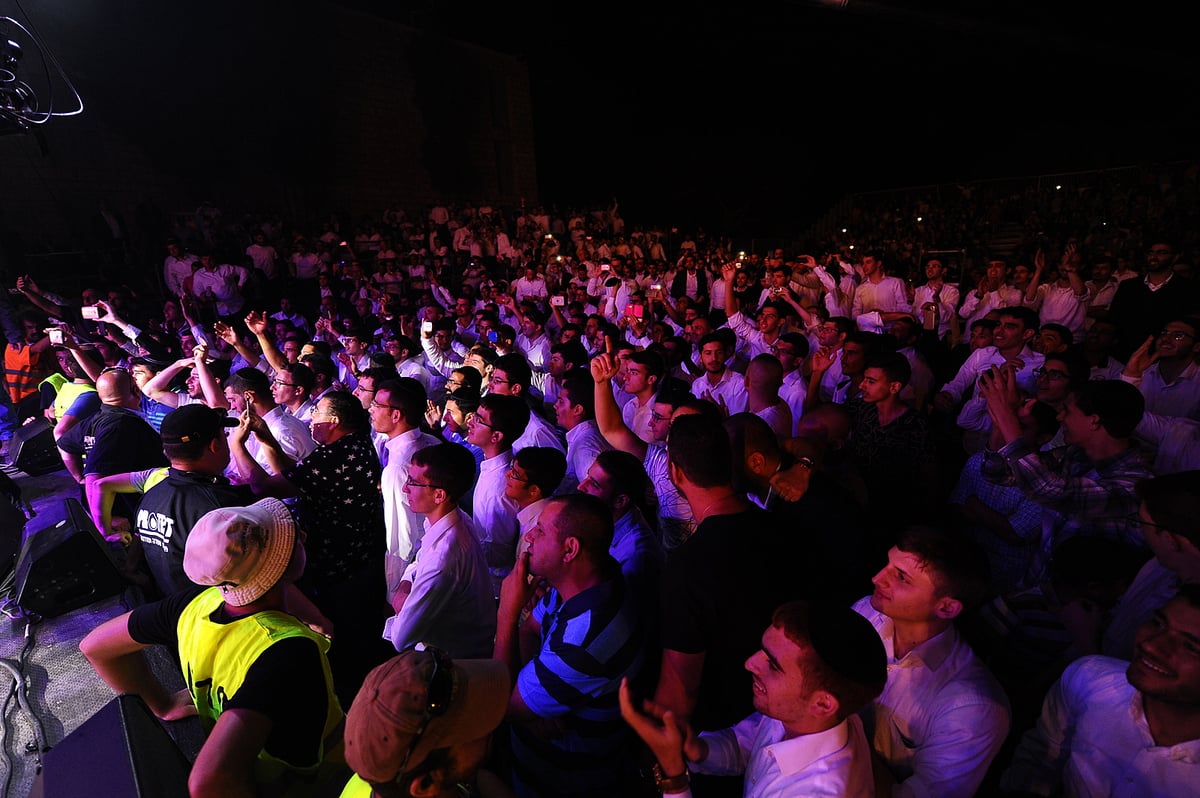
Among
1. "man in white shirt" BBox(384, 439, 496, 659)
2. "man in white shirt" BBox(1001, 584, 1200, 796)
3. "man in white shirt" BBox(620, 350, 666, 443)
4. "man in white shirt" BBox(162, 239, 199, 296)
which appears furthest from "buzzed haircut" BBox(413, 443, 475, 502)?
"man in white shirt" BBox(162, 239, 199, 296)

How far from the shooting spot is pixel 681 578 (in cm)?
196

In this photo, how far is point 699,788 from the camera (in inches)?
96.4

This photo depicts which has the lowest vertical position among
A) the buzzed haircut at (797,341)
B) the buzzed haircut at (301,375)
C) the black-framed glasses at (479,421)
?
the buzzed haircut at (301,375)

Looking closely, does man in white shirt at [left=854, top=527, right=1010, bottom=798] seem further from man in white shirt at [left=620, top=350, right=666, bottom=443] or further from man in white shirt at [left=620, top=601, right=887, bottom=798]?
man in white shirt at [left=620, top=350, right=666, bottom=443]

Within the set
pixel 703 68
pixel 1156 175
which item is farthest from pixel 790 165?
pixel 1156 175

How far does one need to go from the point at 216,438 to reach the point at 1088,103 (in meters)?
26.6

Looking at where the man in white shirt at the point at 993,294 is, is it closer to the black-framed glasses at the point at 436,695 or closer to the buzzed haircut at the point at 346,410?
the buzzed haircut at the point at 346,410

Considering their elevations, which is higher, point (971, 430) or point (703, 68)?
point (703, 68)

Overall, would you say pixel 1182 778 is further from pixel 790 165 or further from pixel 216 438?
pixel 790 165

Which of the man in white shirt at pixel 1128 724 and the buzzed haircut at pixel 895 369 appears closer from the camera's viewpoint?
the man in white shirt at pixel 1128 724

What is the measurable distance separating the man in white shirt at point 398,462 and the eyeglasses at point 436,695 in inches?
76.8

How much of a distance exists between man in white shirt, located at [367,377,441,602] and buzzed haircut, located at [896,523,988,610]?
2337mm

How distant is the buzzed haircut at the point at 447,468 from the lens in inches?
106

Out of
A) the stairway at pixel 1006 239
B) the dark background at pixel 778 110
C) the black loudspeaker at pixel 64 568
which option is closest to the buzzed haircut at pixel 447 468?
the black loudspeaker at pixel 64 568
